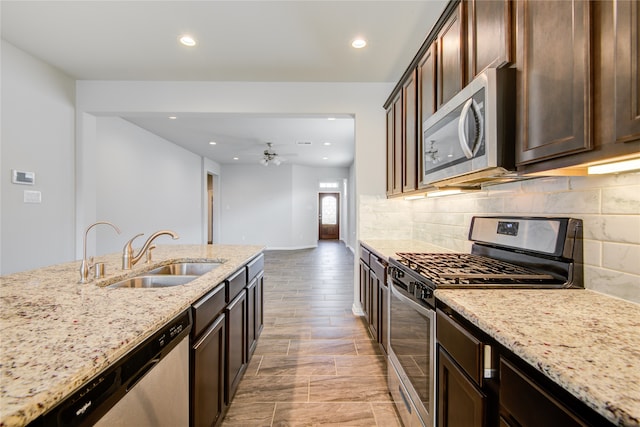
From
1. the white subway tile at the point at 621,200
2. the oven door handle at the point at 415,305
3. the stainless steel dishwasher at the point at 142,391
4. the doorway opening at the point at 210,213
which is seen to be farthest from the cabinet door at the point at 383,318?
the doorway opening at the point at 210,213

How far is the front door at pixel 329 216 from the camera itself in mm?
12055

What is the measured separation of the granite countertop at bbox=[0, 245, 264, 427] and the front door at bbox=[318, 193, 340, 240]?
10.5 m

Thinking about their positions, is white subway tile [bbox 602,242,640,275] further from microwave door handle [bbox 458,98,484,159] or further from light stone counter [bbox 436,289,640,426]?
microwave door handle [bbox 458,98,484,159]

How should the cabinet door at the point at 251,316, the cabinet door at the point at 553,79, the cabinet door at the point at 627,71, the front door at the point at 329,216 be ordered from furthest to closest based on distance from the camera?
the front door at the point at 329,216
the cabinet door at the point at 251,316
the cabinet door at the point at 553,79
the cabinet door at the point at 627,71

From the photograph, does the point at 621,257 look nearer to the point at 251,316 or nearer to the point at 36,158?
the point at 251,316

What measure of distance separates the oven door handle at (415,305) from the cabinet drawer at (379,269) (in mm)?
312

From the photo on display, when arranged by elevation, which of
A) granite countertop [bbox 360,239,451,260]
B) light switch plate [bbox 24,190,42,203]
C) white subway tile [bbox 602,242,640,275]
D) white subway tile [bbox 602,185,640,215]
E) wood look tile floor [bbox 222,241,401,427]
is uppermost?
light switch plate [bbox 24,190,42,203]

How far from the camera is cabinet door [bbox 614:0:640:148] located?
75cm

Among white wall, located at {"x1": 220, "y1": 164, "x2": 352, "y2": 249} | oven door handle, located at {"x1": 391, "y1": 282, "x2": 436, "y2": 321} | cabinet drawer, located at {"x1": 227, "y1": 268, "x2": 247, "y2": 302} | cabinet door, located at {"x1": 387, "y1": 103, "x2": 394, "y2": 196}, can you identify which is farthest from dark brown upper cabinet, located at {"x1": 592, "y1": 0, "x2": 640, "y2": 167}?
white wall, located at {"x1": 220, "y1": 164, "x2": 352, "y2": 249}

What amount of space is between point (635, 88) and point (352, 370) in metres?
2.26

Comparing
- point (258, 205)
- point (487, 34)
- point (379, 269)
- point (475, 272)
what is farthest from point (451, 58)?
point (258, 205)

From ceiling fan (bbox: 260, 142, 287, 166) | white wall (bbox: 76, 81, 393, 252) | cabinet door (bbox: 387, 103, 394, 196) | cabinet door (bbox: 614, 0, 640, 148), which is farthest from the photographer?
ceiling fan (bbox: 260, 142, 287, 166)

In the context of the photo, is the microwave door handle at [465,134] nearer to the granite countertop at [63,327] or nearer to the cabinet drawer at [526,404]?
the cabinet drawer at [526,404]

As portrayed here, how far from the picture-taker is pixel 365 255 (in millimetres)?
3035
